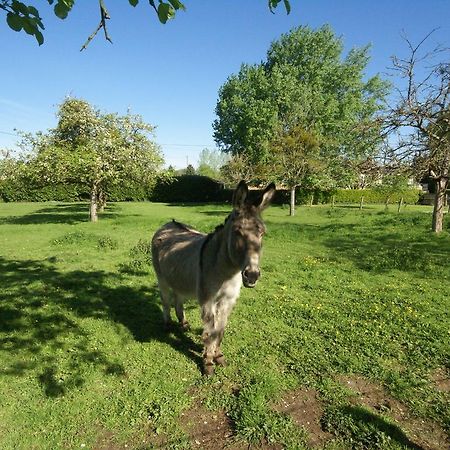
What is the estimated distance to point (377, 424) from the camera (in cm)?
414

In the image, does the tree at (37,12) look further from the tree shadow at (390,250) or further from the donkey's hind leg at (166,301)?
the tree shadow at (390,250)

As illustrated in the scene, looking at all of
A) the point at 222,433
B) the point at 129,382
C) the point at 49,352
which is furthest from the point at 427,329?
the point at 49,352

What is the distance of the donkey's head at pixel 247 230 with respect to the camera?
13.1 ft

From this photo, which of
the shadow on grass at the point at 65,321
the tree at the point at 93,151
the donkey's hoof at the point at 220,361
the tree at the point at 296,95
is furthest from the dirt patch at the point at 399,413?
the tree at the point at 296,95

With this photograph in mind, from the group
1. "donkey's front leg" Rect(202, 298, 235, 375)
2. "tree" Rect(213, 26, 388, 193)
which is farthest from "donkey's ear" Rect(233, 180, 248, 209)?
"tree" Rect(213, 26, 388, 193)

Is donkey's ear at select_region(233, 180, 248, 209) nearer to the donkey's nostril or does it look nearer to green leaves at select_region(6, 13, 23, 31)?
the donkey's nostril

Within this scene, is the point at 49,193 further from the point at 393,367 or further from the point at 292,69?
the point at 393,367

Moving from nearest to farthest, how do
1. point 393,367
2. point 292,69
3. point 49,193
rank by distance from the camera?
point 393,367
point 292,69
point 49,193

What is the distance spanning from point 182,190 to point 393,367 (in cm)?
4756

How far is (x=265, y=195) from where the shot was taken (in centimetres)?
421

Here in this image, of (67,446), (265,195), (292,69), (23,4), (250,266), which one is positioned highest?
(292,69)

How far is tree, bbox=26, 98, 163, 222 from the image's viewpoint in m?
20.7

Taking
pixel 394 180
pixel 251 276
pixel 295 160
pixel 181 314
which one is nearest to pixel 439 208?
pixel 394 180

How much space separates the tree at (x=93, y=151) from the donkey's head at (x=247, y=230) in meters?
18.4
